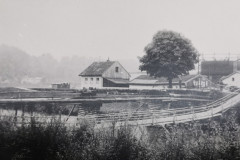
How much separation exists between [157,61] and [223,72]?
23.7 m

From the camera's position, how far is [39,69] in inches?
2702

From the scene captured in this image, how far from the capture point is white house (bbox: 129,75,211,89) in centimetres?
4911

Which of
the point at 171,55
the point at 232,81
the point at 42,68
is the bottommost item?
the point at 232,81

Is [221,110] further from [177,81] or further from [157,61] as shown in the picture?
[177,81]

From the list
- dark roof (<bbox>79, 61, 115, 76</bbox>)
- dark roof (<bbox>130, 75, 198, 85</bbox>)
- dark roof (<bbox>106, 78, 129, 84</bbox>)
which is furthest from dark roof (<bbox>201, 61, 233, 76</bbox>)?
dark roof (<bbox>79, 61, 115, 76</bbox>)

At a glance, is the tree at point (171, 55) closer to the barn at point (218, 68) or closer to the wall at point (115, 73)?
the wall at point (115, 73)

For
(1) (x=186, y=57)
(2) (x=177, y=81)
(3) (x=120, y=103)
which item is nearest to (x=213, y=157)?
(3) (x=120, y=103)

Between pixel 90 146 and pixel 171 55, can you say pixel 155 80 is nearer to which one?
pixel 171 55

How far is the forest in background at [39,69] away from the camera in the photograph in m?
49.0

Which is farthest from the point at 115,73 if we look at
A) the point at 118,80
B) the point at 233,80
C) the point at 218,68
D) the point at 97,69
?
the point at 218,68

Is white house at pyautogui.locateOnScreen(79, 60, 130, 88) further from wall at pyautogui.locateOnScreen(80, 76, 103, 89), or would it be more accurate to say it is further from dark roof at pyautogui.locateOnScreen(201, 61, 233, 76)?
dark roof at pyautogui.locateOnScreen(201, 61, 233, 76)

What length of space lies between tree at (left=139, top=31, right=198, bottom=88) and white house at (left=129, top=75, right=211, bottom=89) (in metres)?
6.62

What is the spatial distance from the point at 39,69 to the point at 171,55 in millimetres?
38897

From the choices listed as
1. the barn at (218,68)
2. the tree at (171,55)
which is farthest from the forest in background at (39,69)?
the barn at (218,68)
